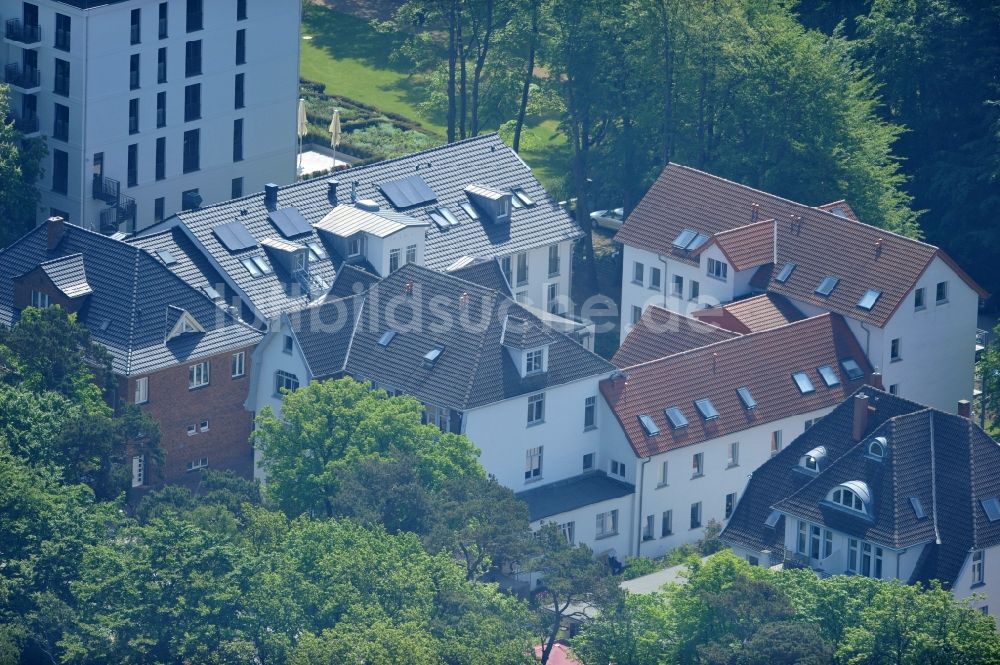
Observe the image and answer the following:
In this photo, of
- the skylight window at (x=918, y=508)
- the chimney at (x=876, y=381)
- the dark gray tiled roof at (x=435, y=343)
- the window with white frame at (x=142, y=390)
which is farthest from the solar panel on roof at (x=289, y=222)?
the skylight window at (x=918, y=508)

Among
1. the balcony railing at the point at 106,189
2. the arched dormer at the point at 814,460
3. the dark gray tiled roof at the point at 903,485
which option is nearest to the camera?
the dark gray tiled roof at the point at 903,485

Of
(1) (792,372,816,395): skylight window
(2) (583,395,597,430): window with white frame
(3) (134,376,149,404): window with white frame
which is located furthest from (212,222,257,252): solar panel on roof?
(1) (792,372,816,395): skylight window

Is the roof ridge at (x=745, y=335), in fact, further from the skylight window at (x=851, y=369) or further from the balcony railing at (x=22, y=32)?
the balcony railing at (x=22, y=32)

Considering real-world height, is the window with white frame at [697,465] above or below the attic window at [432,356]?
below

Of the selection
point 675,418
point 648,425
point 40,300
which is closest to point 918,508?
point 675,418

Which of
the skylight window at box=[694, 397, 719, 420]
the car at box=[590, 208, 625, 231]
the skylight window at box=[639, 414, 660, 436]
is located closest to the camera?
the skylight window at box=[639, 414, 660, 436]

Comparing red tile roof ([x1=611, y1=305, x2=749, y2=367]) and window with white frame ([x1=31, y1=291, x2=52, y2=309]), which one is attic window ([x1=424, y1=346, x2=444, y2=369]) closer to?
red tile roof ([x1=611, y1=305, x2=749, y2=367])

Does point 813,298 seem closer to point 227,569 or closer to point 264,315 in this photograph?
point 264,315
